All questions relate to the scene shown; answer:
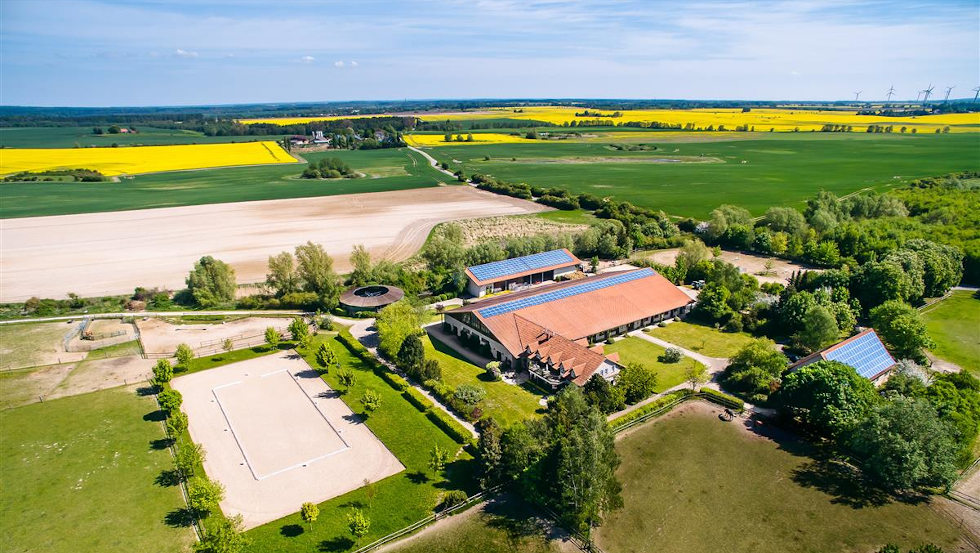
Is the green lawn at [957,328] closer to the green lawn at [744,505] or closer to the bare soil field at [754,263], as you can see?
the bare soil field at [754,263]

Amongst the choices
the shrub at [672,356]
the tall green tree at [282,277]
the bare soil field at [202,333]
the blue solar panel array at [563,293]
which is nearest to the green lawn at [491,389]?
the blue solar panel array at [563,293]

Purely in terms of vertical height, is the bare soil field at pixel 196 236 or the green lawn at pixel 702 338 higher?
the bare soil field at pixel 196 236

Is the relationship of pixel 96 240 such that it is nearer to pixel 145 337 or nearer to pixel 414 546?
pixel 145 337

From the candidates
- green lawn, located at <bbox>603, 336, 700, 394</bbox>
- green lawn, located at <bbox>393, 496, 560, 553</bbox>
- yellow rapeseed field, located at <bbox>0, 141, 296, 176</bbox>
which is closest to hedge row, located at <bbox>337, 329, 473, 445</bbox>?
green lawn, located at <bbox>393, 496, 560, 553</bbox>

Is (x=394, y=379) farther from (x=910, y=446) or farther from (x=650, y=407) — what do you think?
(x=910, y=446)

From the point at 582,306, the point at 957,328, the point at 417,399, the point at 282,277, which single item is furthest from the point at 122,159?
the point at 957,328

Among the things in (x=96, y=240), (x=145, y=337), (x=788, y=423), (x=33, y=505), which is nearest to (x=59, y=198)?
(x=96, y=240)
